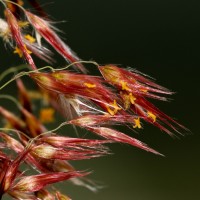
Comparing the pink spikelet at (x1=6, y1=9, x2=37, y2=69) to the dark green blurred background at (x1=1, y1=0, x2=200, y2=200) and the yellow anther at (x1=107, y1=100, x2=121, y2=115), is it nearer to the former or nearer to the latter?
the yellow anther at (x1=107, y1=100, x2=121, y2=115)

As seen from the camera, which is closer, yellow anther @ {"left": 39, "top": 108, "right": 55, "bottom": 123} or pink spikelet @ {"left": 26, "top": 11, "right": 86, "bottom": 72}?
pink spikelet @ {"left": 26, "top": 11, "right": 86, "bottom": 72}

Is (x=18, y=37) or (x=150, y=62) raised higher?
(x=18, y=37)

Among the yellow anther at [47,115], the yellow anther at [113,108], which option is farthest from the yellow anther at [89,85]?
the yellow anther at [47,115]

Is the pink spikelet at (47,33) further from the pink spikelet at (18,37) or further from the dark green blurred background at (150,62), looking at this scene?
the dark green blurred background at (150,62)

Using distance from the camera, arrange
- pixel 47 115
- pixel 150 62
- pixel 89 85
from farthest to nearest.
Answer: pixel 150 62 → pixel 47 115 → pixel 89 85

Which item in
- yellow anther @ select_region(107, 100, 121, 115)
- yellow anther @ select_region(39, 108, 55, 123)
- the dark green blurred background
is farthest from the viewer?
the dark green blurred background

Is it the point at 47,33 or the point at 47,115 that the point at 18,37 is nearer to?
the point at 47,33

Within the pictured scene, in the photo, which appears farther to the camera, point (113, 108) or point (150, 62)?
point (150, 62)

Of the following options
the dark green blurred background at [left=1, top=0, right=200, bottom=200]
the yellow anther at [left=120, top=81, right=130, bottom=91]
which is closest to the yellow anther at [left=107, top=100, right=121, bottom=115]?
the yellow anther at [left=120, top=81, right=130, bottom=91]

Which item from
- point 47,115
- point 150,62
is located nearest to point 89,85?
point 47,115
